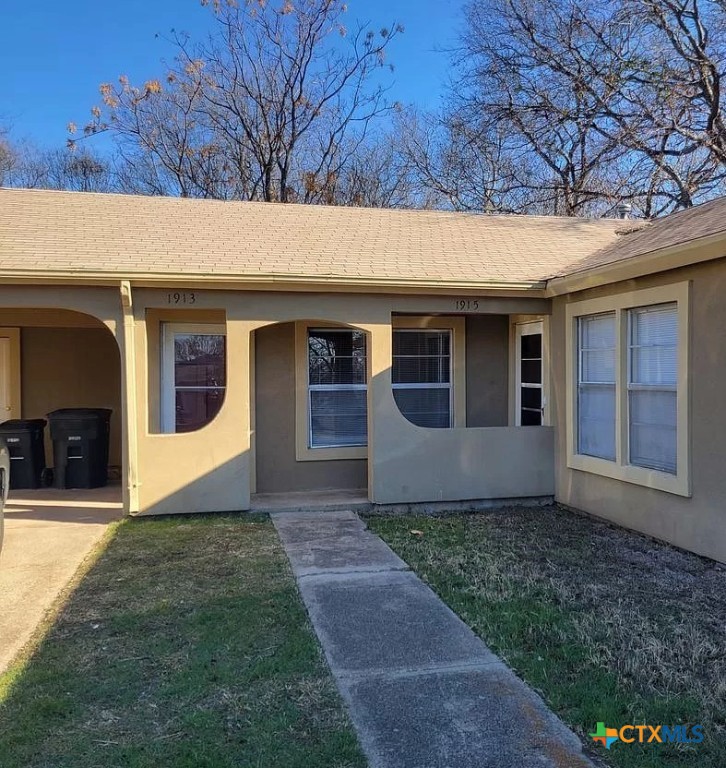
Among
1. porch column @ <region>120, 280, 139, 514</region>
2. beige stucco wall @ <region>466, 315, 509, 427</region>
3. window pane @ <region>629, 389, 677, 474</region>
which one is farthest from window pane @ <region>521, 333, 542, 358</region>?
porch column @ <region>120, 280, 139, 514</region>

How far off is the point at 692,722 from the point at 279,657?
214 cm

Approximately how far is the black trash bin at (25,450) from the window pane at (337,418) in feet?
13.0

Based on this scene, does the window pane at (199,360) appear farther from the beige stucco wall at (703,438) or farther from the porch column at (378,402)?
the beige stucco wall at (703,438)

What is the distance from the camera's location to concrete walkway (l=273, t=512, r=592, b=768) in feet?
8.94

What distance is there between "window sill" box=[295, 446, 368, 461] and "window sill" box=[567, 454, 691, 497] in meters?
2.68

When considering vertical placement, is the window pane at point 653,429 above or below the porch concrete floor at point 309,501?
above

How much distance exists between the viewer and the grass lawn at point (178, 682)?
107 inches

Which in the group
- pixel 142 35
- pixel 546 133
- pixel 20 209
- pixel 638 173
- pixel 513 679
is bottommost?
pixel 513 679

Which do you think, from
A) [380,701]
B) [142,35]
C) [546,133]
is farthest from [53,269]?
[546,133]

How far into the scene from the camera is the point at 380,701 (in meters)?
3.13

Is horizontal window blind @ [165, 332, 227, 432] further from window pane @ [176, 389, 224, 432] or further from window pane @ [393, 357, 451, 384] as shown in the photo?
window pane @ [393, 357, 451, 384]

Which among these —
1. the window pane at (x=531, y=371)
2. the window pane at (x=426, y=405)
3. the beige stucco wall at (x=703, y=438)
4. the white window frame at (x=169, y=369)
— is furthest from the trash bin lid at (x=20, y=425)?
the beige stucco wall at (x=703, y=438)

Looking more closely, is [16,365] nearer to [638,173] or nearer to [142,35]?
[142,35]

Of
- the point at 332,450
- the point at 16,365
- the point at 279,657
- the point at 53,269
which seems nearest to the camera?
the point at 279,657
